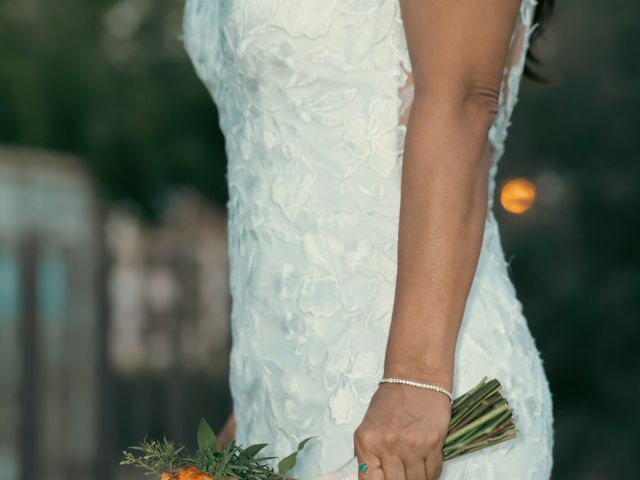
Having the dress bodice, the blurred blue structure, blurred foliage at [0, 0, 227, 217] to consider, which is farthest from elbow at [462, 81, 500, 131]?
blurred foliage at [0, 0, 227, 217]

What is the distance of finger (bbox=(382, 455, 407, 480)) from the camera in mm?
1470

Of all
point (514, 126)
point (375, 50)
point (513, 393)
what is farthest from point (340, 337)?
point (514, 126)

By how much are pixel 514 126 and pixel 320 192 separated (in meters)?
4.54

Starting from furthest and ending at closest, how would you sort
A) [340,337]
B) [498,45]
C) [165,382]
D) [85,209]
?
[165,382], [85,209], [340,337], [498,45]

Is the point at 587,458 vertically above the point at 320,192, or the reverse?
the point at 320,192

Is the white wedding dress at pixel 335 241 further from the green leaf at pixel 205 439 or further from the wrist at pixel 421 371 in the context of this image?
the green leaf at pixel 205 439

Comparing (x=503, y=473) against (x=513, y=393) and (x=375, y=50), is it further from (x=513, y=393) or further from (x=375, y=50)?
(x=375, y=50)

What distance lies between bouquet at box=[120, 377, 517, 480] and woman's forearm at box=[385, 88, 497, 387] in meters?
0.07

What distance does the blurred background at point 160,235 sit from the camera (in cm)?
594

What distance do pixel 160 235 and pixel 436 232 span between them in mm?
6363

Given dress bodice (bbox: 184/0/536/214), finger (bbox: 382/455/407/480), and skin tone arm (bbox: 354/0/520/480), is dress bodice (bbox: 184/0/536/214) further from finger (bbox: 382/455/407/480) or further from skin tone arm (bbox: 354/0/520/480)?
finger (bbox: 382/455/407/480)

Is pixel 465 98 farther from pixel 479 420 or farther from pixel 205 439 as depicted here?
pixel 205 439

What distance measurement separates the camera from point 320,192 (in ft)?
5.52

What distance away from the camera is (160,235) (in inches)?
306
